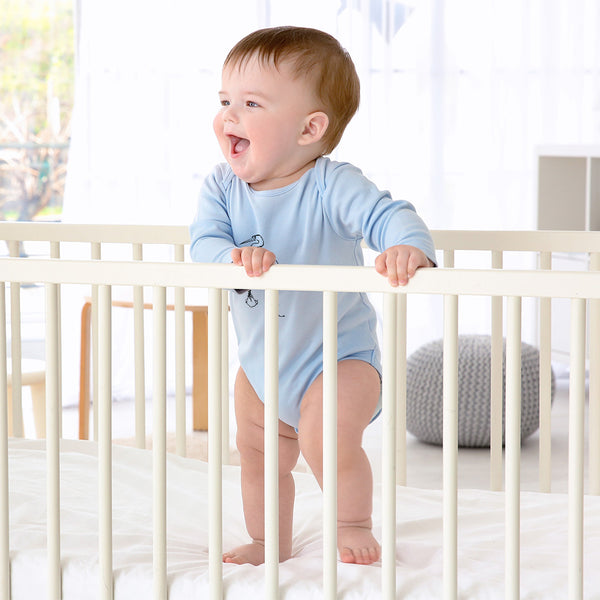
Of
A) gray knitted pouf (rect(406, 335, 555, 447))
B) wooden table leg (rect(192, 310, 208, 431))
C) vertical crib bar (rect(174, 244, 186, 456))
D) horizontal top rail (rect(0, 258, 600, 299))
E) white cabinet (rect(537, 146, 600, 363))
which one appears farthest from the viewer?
white cabinet (rect(537, 146, 600, 363))

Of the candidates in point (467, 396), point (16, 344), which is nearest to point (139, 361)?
point (16, 344)

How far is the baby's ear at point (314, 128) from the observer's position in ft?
3.77

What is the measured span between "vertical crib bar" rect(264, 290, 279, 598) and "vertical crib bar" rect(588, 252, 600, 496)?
61 centimetres

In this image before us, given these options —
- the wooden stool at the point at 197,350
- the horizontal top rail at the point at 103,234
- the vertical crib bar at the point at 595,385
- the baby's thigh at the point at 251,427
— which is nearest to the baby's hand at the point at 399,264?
the baby's thigh at the point at 251,427

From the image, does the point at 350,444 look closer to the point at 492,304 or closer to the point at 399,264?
the point at 399,264

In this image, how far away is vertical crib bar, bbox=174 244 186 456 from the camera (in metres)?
1.53

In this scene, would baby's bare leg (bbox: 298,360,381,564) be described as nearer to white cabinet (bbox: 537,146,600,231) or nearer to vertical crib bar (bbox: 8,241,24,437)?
vertical crib bar (bbox: 8,241,24,437)

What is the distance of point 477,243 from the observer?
1.46 meters

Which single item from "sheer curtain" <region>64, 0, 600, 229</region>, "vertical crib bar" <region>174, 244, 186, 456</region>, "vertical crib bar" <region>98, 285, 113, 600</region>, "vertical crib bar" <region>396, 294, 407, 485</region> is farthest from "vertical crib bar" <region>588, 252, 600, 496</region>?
"sheer curtain" <region>64, 0, 600, 229</region>

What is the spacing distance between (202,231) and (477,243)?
0.47m

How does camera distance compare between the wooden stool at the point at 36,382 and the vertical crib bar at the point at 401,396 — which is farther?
the wooden stool at the point at 36,382

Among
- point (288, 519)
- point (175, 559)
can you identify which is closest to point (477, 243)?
point (288, 519)

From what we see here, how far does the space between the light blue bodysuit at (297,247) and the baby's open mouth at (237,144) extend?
0.15 ft

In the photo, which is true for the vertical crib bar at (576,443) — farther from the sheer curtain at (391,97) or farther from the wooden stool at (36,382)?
the sheer curtain at (391,97)
